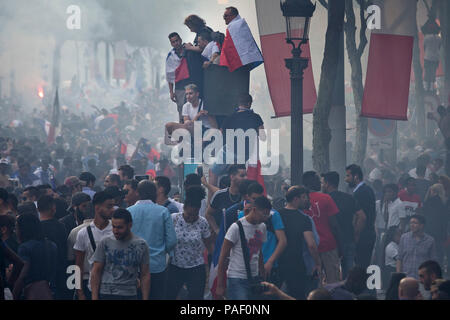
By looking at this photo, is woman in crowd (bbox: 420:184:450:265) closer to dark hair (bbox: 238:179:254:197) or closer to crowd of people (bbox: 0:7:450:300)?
crowd of people (bbox: 0:7:450:300)

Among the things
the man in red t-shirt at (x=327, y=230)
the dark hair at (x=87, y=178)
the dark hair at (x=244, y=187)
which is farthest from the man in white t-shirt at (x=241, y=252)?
the dark hair at (x=87, y=178)

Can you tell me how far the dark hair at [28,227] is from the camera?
696 centimetres

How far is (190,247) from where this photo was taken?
803cm

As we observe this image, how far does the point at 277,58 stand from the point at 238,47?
273cm

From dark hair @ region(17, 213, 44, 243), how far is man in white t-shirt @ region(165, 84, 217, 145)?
4.79m

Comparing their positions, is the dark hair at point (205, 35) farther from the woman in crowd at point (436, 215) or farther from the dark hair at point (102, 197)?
the dark hair at point (102, 197)

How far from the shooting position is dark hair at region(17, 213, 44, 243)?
22.8ft

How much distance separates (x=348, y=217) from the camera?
31.7 feet

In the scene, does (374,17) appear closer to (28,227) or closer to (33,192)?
(33,192)

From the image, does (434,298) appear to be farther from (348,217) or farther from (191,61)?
(191,61)

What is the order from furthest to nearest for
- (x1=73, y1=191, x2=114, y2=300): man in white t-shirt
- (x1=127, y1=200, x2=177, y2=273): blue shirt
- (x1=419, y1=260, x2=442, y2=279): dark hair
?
(x1=127, y1=200, x2=177, y2=273): blue shirt < (x1=73, y1=191, x2=114, y2=300): man in white t-shirt < (x1=419, y1=260, x2=442, y2=279): dark hair

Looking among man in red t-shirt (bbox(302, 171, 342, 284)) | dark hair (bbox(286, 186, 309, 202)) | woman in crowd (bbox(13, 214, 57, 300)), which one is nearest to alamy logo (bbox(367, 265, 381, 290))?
man in red t-shirt (bbox(302, 171, 342, 284))

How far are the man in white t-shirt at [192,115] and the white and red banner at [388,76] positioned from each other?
148 inches
